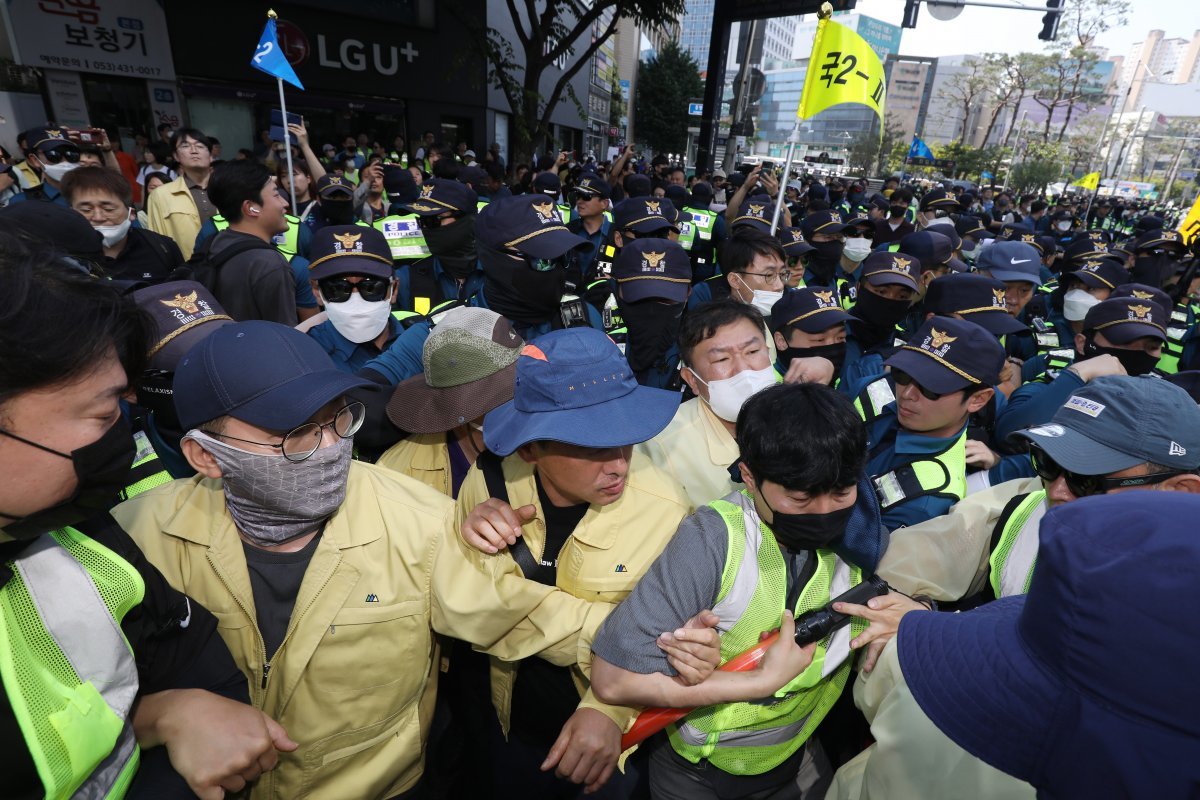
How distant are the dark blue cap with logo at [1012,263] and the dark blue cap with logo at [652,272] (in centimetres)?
308

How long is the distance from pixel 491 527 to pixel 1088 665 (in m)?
1.31

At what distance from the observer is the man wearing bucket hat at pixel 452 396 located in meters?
2.24

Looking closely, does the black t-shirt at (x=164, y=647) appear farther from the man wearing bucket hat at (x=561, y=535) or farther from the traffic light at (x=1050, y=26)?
the traffic light at (x=1050, y=26)

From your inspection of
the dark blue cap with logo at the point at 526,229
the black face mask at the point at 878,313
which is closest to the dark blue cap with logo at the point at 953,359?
the black face mask at the point at 878,313

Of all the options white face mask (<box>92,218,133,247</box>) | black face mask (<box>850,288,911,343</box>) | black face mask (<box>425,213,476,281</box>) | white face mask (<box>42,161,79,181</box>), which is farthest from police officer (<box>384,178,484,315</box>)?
white face mask (<box>42,161,79,181</box>)

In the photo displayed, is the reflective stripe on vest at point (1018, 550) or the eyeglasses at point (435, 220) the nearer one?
the reflective stripe on vest at point (1018, 550)

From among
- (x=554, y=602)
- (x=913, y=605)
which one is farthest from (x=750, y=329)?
(x=554, y=602)

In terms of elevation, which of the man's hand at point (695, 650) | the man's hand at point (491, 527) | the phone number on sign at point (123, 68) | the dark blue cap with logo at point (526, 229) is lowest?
the man's hand at point (695, 650)

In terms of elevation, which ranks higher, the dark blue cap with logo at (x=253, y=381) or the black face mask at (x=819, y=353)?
the dark blue cap with logo at (x=253, y=381)

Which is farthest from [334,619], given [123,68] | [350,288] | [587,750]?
[123,68]

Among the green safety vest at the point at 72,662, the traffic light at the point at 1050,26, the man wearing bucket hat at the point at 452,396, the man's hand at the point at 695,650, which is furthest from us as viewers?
the traffic light at the point at 1050,26

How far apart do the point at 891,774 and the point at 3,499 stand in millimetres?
1813

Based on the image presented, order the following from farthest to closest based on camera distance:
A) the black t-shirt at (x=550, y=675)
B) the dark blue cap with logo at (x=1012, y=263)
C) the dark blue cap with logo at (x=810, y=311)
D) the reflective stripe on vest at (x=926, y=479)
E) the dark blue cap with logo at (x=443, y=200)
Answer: the dark blue cap with logo at (x=1012, y=263)
the dark blue cap with logo at (x=443, y=200)
the dark blue cap with logo at (x=810, y=311)
the reflective stripe on vest at (x=926, y=479)
the black t-shirt at (x=550, y=675)

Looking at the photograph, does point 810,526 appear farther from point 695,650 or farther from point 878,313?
point 878,313
